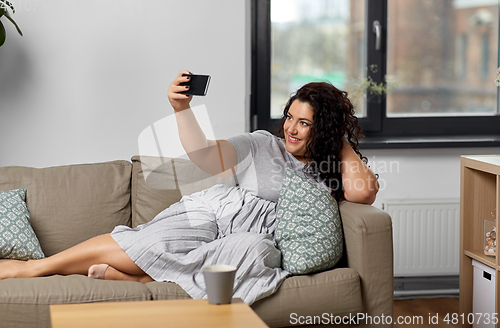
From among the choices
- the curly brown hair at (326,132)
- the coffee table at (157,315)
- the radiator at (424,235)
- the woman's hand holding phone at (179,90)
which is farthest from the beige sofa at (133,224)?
the radiator at (424,235)

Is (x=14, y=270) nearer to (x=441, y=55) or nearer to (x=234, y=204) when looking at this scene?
(x=234, y=204)

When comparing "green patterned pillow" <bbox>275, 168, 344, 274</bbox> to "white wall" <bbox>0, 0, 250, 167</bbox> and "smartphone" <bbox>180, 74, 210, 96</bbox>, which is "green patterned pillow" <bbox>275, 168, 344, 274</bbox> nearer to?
"smartphone" <bbox>180, 74, 210, 96</bbox>

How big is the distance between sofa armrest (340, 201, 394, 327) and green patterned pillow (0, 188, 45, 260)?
1.12m

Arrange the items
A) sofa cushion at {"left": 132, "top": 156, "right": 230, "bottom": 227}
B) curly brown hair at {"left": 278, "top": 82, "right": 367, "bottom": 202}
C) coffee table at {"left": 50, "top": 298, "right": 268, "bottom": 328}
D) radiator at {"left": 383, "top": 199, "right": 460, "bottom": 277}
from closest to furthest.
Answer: coffee table at {"left": 50, "top": 298, "right": 268, "bottom": 328} → curly brown hair at {"left": 278, "top": 82, "right": 367, "bottom": 202} → sofa cushion at {"left": 132, "top": 156, "right": 230, "bottom": 227} → radiator at {"left": 383, "top": 199, "right": 460, "bottom": 277}

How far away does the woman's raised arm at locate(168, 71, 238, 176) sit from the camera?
171cm

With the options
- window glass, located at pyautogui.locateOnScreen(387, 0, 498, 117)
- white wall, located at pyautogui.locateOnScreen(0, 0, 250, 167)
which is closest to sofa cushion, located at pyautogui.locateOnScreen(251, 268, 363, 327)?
white wall, located at pyautogui.locateOnScreen(0, 0, 250, 167)

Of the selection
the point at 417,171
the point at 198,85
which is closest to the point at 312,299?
the point at 198,85

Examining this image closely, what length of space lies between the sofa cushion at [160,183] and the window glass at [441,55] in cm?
125

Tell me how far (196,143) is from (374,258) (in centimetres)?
71

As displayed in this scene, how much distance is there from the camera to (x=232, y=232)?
1.90 meters

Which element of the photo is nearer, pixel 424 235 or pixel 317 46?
pixel 424 235

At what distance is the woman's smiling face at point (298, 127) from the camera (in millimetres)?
1949

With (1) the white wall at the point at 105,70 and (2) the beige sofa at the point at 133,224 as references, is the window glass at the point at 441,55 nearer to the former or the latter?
(1) the white wall at the point at 105,70

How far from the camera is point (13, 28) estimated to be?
2.41 metres
